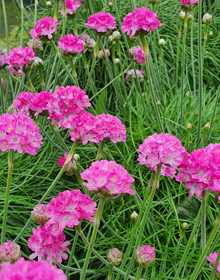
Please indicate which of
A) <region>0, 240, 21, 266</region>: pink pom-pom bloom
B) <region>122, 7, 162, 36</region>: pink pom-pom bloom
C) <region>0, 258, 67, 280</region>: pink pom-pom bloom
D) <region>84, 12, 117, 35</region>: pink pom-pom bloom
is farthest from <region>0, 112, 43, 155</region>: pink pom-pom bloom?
<region>84, 12, 117, 35</region>: pink pom-pom bloom

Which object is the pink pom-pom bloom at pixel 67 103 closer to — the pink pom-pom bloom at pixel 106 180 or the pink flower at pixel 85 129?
the pink flower at pixel 85 129

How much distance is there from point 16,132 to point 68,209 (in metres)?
0.22

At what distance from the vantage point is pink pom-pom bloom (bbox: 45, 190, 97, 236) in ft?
2.61

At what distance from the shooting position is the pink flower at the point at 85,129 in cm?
94

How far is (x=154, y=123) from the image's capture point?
1.86 metres

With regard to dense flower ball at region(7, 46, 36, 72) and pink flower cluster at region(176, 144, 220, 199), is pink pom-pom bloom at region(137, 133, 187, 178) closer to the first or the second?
pink flower cluster at region(176, 144, 220, 199)

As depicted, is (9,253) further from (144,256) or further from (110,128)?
(110,128)

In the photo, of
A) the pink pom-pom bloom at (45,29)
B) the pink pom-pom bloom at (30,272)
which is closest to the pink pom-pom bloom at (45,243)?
the pink pom-pom bloom at (30,272)

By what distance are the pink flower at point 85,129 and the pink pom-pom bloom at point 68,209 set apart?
0.55 feet

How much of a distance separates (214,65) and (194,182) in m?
1.96

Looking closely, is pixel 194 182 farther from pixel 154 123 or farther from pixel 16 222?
pixel 154 123

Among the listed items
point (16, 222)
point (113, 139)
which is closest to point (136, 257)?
point (113, 139)

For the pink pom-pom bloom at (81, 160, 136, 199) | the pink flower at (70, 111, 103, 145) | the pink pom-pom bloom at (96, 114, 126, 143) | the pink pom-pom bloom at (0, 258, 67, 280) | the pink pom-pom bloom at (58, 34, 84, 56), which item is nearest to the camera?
the pink pom-pom bloom at (0, 258, 67, 280)

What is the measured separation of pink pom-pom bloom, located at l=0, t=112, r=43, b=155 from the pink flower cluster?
383 mm
